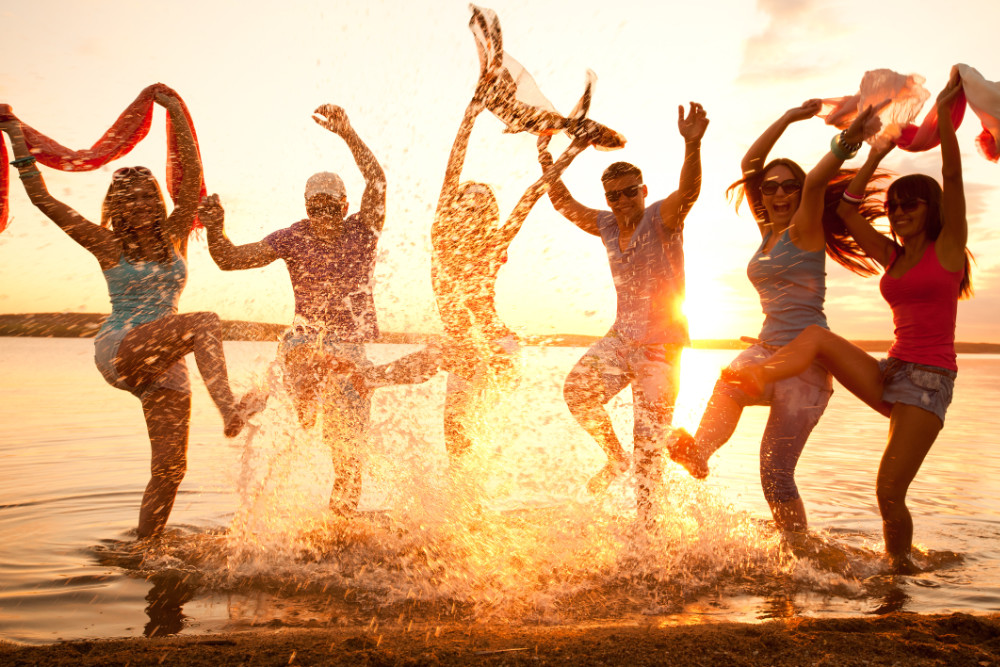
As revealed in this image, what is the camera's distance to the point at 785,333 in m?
4.18

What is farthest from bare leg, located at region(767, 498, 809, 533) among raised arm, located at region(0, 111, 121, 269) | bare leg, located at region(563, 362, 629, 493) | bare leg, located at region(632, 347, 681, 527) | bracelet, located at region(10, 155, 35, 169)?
bracelet, located at region(10, 155, 35, 169)

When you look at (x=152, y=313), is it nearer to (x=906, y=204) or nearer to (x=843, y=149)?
(x=843, y=149)

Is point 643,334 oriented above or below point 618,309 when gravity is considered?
below

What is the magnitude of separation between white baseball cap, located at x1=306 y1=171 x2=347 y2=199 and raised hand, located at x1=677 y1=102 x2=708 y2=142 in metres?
2.43

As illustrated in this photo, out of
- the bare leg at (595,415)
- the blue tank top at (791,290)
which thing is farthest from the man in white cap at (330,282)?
the blue tank top at (791,290)

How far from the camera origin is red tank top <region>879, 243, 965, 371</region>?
3951mm

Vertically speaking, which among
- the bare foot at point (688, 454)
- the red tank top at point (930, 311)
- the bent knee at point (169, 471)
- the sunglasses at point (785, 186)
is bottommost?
the bent knee at point (169, 471)

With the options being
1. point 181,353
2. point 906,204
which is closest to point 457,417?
point 181,353

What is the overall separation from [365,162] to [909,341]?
3.81 m

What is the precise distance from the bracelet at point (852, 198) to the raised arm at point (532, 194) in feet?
5.87

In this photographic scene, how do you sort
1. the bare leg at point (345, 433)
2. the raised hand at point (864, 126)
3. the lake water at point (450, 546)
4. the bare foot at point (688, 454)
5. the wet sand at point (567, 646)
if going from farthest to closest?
the bare leg at point (345, 433) → the bare foot at point (688, 454) → the raised hand at point (864, 126) → the lake water at point (450, 546) → the wet sand at point (567, 646)

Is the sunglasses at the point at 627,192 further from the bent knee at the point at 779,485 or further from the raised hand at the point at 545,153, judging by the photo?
the bent knee at the point at 779,485

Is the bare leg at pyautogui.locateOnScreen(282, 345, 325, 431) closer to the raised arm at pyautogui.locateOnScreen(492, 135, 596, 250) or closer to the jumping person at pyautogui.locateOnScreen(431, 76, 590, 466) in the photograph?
the jumping person at pyautogui.locateOnScreen(431, 76, 590, 466)

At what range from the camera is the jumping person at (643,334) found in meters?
4.52
